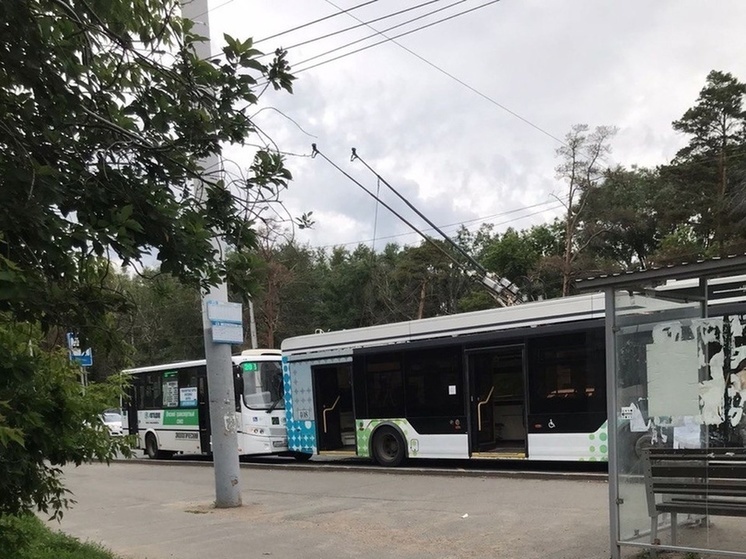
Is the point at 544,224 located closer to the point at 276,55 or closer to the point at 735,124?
the point at 735,124

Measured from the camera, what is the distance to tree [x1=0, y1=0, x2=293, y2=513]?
421 cm

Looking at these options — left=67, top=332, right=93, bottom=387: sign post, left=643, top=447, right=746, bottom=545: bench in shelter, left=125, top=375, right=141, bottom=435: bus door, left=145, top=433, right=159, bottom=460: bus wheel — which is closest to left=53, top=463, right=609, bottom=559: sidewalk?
left=643, top=447, right=746, bottom=545: bench in shelter

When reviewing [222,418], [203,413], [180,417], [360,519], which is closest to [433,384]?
[222,418]

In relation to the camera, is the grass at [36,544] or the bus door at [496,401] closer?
the grass at [36,544]

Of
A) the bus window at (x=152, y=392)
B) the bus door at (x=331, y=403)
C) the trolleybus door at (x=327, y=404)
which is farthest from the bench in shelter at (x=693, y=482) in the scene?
the bus window at (x=152, y=392)

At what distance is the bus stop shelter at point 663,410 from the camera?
21.6 ft

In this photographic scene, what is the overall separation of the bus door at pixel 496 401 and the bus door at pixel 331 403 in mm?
3899

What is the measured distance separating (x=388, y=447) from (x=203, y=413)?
23.0 ft

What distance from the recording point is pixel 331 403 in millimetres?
17594

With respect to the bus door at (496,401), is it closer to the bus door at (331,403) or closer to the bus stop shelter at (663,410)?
the bus door at (331,403)

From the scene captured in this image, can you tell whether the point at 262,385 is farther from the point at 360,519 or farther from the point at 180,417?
the point at 360,519

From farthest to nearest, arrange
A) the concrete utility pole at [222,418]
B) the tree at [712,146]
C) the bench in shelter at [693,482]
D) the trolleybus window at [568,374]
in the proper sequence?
the tree at [712,146], the trolleybus window at [568,374], the concrete utility pole at [222,418], the bench in shelter at [693,482]

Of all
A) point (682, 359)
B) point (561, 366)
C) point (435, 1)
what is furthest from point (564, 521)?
point (435, 1)

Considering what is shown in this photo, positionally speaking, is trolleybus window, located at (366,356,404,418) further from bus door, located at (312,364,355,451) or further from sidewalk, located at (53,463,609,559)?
sidewalk, located at (53,463,609,559)
